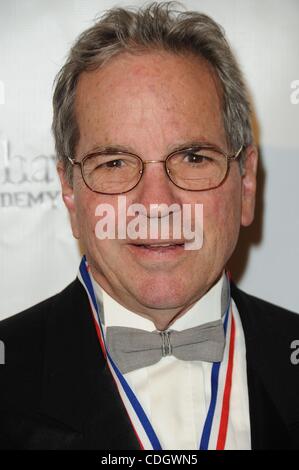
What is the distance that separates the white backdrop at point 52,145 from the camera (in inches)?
92.3

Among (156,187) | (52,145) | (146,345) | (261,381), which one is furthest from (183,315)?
(52,145)

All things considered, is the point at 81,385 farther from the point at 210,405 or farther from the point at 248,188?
the point at 248,188

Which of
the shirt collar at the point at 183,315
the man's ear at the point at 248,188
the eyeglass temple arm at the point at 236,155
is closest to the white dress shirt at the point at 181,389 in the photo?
the shirt collar at the point at 183,315

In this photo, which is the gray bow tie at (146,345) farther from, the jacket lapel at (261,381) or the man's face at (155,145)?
the jacket lapel at (261,381)

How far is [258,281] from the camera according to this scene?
2.51m

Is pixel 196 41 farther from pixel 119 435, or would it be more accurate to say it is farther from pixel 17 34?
pixel 119 435

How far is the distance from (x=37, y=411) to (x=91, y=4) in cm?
131

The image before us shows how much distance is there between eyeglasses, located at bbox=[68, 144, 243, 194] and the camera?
5.89 feet

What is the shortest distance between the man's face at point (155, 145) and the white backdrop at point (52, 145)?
0.51 meters

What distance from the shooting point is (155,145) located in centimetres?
178

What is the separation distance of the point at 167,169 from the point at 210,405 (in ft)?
2.01

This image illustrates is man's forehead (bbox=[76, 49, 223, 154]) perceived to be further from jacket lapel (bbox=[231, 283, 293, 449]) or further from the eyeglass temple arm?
jacket lapel (bbox=[231, 283, 293, 449])
